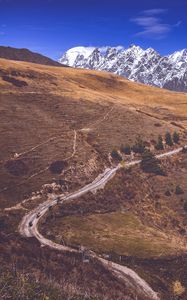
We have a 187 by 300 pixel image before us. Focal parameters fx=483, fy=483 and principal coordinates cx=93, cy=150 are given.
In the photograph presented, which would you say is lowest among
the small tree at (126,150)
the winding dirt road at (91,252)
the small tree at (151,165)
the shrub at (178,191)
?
the winding dirt road at (91,252)

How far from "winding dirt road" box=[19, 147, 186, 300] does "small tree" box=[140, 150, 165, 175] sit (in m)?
7.66

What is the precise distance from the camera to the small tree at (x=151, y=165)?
13738cm

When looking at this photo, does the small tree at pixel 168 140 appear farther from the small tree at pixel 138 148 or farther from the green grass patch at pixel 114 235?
the green grass patch at pixel 114 235

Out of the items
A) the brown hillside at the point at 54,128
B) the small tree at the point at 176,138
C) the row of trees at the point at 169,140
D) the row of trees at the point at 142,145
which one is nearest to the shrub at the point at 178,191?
the brown hillside at the point at 54,128

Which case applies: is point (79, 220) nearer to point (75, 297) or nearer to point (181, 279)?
point (181, 279)

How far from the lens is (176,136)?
537 ft

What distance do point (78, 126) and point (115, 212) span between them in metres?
52.1

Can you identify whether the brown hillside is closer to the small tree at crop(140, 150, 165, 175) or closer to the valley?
the valley

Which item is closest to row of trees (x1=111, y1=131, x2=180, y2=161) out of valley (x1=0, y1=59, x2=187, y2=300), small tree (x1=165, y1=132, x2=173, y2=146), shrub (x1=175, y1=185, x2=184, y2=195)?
small tree (x1=165, y1=132, x2=173, y2=146)

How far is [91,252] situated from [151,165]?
183ft

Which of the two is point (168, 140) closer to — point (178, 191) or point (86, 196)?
point (178, 191)

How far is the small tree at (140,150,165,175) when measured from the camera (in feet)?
451

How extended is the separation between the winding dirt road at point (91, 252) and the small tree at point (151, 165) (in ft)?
25.1

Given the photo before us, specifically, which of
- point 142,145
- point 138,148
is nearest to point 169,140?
point 142,145
